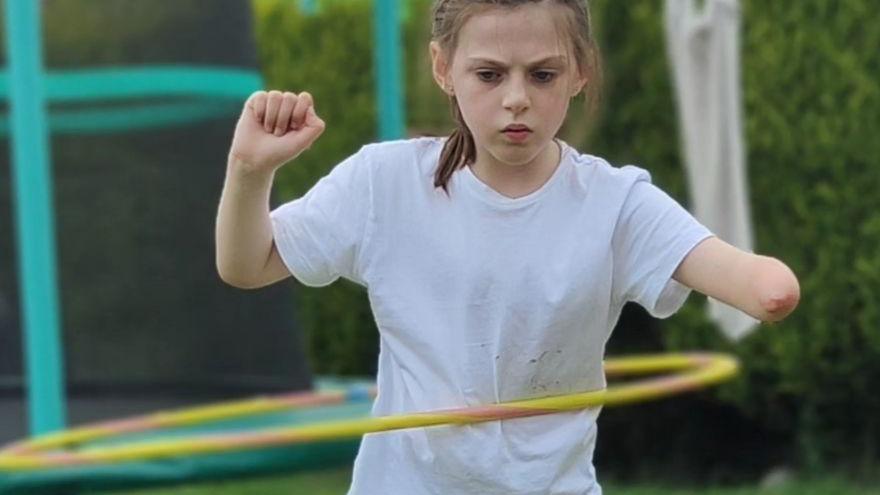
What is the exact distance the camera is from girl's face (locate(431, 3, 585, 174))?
2.92 metres

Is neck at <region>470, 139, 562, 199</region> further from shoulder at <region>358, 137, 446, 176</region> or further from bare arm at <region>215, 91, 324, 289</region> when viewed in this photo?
bare arm at <region>215, 91, 324, 289</region>

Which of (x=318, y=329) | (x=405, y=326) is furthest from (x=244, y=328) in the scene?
(x=405, y=326)

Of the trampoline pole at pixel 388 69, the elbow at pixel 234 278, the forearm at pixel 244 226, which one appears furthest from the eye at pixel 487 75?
the trampoline pole at pixel 388 69

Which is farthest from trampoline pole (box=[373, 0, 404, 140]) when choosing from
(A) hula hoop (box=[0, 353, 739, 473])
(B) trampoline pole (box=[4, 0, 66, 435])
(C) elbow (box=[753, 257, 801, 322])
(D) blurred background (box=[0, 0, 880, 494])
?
(C) elbow (box=[753, 257, 801, 322])

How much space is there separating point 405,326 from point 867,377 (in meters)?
4.11

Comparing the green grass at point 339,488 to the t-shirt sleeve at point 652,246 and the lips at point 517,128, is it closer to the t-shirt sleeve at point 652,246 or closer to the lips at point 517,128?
the t-shirt sleeve at point 652,246

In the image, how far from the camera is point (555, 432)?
10.1ft

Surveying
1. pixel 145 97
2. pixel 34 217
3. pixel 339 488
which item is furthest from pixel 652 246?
pixel 339 488

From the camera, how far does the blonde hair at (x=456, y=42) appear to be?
2.98 meters

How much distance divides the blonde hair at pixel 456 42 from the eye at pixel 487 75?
0.10m

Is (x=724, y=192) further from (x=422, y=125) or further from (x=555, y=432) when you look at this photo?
(x=555, y=432)

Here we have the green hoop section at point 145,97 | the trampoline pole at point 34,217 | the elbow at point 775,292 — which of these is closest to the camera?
the elbow at point 775,292

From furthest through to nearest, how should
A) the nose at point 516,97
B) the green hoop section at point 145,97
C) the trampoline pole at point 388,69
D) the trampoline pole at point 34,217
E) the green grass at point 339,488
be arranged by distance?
the trampoline pole at point 388,69
the green grass at point 339,488
the green hoop section at point 145,97
the trampoline pole at point 34,217
the nose at point 516,97

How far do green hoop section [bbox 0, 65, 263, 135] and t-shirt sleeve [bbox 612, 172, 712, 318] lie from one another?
12.2 ft
